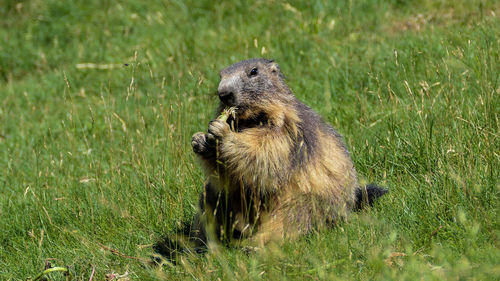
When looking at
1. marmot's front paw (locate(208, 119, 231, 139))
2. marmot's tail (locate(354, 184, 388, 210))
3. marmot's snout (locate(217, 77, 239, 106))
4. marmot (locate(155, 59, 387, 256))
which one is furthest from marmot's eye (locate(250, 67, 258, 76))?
marmot's tail (locate(354, 184, 388, 210))

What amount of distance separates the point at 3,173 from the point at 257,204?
3.63 meters

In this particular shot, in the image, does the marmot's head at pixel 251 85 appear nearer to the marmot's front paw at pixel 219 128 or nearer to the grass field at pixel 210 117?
the marmot's front paw at pixel 219 128

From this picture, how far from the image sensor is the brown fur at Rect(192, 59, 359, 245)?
4.23 metres

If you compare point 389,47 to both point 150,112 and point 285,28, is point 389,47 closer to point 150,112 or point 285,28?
point 285,28

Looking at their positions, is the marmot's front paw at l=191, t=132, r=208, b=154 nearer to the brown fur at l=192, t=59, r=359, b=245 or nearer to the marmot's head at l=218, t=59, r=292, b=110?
the brown fur at l=192, t=59, r=359, b=245

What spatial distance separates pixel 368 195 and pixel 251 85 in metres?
1.28

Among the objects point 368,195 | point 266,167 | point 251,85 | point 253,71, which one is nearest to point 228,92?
point 251,85

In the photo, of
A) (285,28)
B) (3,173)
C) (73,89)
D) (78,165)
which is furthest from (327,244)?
(73,89)

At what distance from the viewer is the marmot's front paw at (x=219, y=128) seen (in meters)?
4.13

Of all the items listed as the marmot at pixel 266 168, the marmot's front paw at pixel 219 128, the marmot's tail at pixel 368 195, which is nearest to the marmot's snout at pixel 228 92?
the marmot at pixel 266 168

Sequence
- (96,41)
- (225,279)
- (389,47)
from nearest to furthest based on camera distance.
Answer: (225,279) → (389,47) → (96,41)

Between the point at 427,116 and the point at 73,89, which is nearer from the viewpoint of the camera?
the point at 427,116

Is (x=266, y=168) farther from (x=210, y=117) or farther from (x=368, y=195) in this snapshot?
(x=210, y=117)

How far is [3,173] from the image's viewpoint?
21.4 ft
